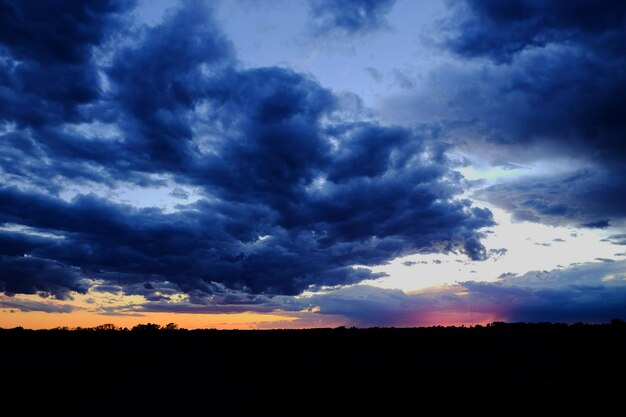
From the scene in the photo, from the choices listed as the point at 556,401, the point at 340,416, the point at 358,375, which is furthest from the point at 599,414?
the point at 358,375

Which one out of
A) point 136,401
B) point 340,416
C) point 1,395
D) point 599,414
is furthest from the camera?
point 1,395

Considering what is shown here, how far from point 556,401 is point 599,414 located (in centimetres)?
282

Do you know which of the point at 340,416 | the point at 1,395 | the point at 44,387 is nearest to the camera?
the point at 340,416

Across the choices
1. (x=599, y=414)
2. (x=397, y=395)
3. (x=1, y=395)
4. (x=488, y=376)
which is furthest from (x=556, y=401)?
(x=1, y=395)

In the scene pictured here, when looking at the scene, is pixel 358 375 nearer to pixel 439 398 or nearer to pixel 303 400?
pixel 439 398

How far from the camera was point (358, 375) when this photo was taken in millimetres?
29891

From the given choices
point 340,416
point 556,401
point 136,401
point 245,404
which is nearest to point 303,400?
point 245,404

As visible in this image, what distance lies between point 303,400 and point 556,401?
1125cm

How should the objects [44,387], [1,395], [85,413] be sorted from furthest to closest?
1. [44,387]
2. [1,395]
3. [85,413]

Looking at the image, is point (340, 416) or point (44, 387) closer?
point (340, 416)

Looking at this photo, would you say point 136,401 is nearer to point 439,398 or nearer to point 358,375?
point 439,398

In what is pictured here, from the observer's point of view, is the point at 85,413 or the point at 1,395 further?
the point at 1,395

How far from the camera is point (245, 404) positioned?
17.9 metres

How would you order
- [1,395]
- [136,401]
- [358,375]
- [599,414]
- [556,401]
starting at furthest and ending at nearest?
[358,375], [1,395], [556,401], [136,401], [599,414]
